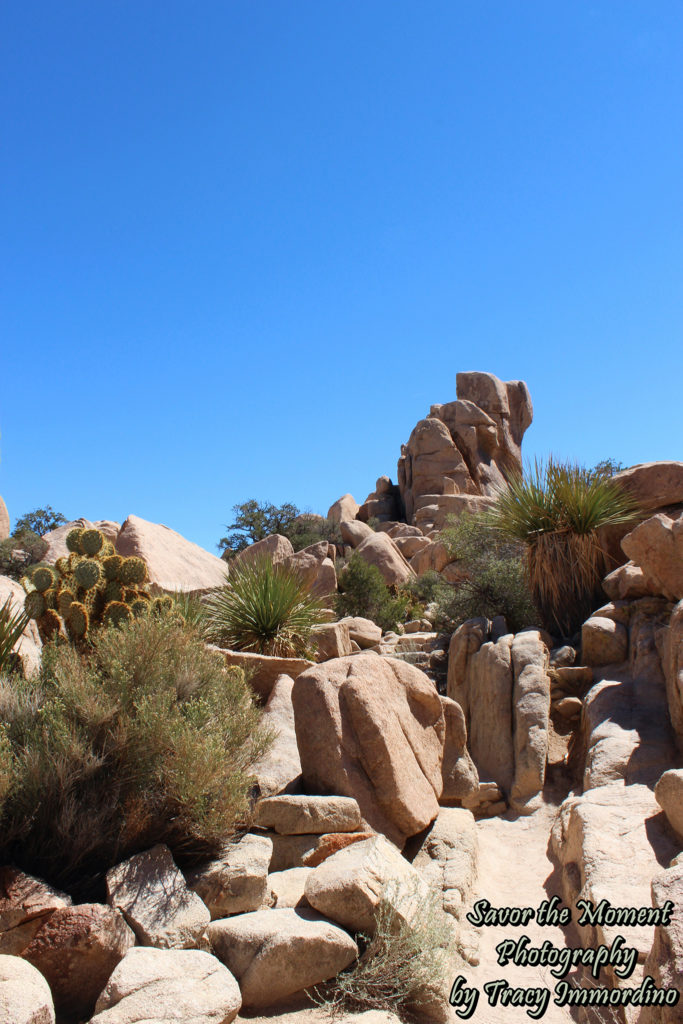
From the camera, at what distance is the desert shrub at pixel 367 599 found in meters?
20.3

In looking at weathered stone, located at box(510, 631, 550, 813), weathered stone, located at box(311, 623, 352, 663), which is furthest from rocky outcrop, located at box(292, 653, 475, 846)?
weathered stone, located at box(311, 623, 352, 663)

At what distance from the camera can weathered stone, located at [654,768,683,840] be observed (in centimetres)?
634

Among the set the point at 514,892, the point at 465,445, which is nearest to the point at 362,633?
the point at 514,892

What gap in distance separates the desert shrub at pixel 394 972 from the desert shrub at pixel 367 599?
15241 millimetres

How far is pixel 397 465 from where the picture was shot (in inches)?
1818

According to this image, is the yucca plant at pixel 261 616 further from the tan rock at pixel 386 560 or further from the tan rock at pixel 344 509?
the tan rock at pixel 344 509

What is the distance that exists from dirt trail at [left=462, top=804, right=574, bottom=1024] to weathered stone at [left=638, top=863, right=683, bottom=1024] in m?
1.21

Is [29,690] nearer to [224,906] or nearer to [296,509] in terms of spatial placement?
[224,906]

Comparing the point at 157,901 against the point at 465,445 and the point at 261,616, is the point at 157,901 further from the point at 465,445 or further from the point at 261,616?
the point at 465,445

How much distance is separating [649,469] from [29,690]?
12101 millimetres

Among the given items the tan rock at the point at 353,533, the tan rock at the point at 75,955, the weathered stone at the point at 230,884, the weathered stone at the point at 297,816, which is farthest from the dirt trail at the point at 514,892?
the tan rock at the point at 353,533

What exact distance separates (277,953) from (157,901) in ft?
2.59

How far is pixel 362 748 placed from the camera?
7.10 meters

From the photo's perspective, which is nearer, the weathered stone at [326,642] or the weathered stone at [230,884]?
the weathered stone at [230,884]
